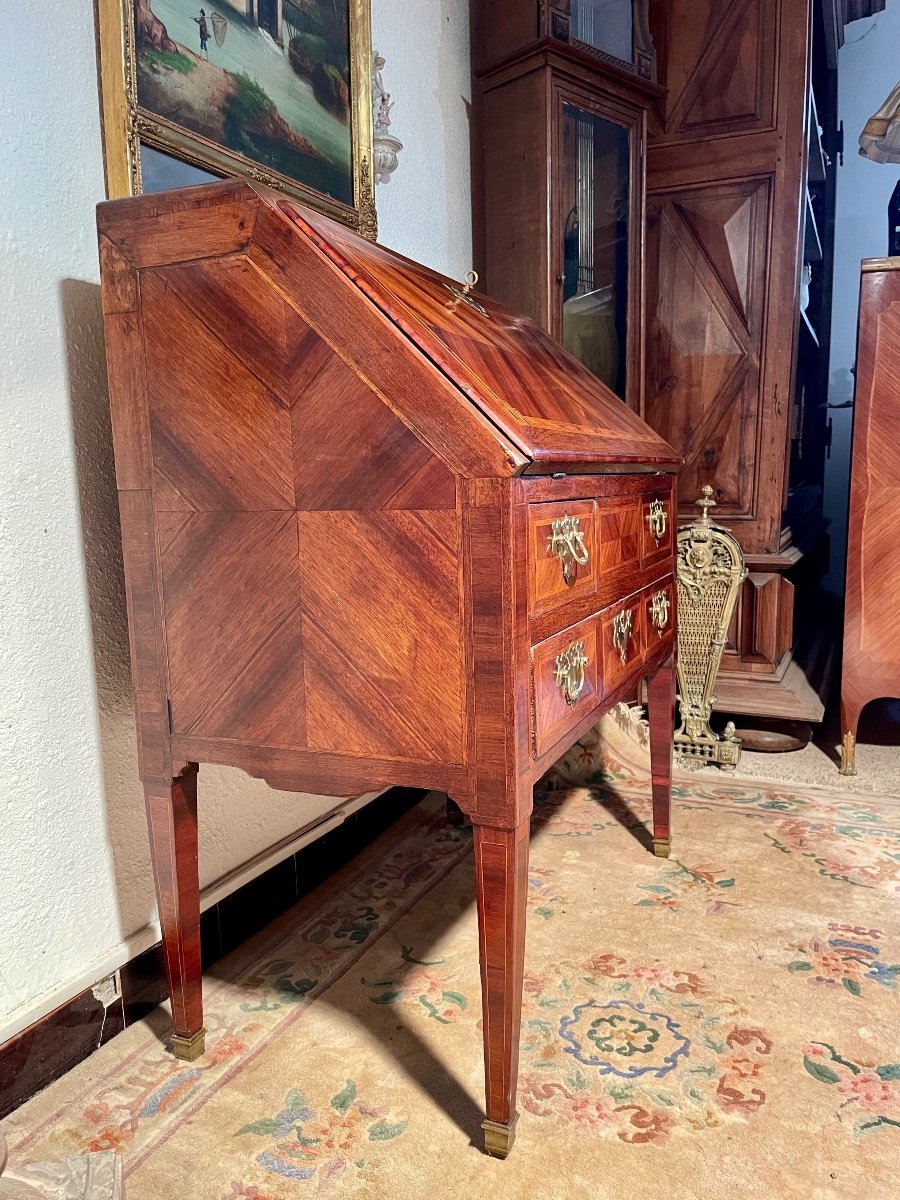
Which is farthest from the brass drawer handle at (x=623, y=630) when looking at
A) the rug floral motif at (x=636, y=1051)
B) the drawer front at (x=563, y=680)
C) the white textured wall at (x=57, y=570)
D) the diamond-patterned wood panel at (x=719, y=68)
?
the diamond-patterned wood panel at (x=719, y=68)

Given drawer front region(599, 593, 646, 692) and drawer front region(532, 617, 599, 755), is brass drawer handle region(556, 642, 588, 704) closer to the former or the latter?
drawer front region(532, 617, 599, 755)

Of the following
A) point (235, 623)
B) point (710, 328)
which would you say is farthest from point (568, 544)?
point (710, 328)

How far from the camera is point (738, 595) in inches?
120

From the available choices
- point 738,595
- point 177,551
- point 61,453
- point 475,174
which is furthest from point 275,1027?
point 475,174

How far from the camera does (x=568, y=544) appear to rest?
1334 mm

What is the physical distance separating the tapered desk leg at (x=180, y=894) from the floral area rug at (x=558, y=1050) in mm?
65

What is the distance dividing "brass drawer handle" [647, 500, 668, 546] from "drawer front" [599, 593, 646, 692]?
0.57 feet

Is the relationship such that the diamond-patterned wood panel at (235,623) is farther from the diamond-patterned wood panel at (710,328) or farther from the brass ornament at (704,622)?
the diamond-patterned wood panel at (710,328)

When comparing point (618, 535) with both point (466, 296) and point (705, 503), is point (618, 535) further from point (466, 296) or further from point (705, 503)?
point (705, 503)

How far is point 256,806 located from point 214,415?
3.23 feet

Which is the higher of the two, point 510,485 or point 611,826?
point 510,485

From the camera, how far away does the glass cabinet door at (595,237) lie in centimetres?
265

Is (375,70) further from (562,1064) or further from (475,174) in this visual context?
(562,1064)

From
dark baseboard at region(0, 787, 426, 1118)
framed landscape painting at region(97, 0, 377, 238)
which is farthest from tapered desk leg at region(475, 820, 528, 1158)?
framed landscape painting at region(97, 0, 377, 238)
